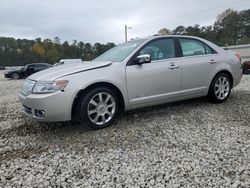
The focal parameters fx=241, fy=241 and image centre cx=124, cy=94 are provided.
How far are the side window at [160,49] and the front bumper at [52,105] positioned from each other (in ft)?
Answer: 5.22

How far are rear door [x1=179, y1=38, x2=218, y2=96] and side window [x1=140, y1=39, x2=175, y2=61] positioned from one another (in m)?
0.25

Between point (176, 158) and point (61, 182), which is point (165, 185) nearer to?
point (176, 158)

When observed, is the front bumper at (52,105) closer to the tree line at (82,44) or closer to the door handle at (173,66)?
the door handle at (173,66)

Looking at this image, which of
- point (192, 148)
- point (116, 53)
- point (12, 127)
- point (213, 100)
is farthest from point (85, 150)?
point (213, 100)

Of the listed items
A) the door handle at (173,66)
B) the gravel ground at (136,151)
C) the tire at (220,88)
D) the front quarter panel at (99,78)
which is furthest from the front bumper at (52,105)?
the tire at (220,88)

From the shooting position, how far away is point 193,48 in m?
4.82

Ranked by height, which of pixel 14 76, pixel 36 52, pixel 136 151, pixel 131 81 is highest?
pixel 36 52

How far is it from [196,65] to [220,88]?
87 centimetres

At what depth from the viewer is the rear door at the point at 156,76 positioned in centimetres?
401

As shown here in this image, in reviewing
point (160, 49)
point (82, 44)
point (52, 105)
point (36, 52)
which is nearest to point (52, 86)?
point (52, 105)

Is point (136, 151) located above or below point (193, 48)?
below

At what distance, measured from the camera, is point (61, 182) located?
2.38 meters

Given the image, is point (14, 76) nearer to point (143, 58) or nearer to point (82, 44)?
point (143, 58)

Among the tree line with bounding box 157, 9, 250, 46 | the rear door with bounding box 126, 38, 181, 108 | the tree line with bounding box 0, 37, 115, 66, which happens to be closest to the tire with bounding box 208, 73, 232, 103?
the rear door with bounding box 126, 38, 181, 108
